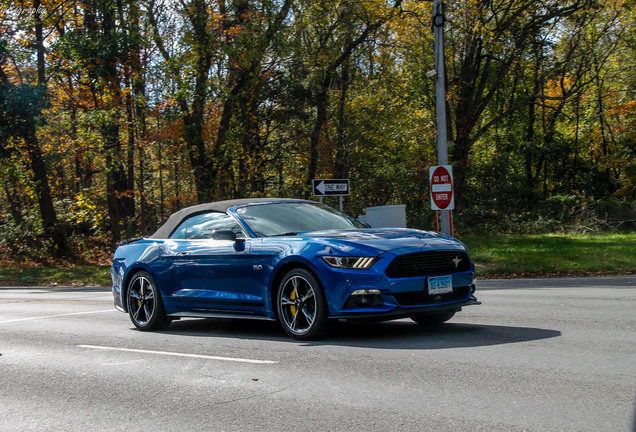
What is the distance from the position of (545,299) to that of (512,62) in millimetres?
21275

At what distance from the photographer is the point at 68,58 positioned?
91.0ft

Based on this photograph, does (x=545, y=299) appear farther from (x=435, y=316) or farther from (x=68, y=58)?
(x=68, y=58)

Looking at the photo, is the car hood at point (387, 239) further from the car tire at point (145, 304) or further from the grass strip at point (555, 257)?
the grass strip at point (555, 257)

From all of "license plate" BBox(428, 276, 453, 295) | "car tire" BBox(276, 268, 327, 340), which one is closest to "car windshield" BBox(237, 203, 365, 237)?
"car tire" BBox(276, 268, 327, 340)

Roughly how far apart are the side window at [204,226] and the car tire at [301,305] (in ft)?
3.84

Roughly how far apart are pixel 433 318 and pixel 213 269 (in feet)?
9.04

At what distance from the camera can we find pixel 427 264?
739cm

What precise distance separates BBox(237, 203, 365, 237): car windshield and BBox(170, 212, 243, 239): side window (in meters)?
0.18

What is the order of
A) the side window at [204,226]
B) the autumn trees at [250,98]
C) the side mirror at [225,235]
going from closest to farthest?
1. the side mirror at [225,235]
2. the side window at [204,226]
3. the autumn trees at [250,98]

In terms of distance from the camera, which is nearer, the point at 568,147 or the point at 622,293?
the point at 622,293

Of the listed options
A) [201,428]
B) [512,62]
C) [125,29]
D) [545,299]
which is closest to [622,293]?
[545,299]

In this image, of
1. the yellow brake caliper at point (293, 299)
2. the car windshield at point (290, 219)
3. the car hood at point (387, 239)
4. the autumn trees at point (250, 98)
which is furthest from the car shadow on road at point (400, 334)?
the autumn trees at point (250, 98)

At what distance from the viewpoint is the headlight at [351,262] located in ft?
23.4

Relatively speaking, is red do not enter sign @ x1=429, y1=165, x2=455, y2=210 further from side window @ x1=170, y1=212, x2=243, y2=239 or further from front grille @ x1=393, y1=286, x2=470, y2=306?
front grille @ x1=393, y1=286, x2=470, y2=306
